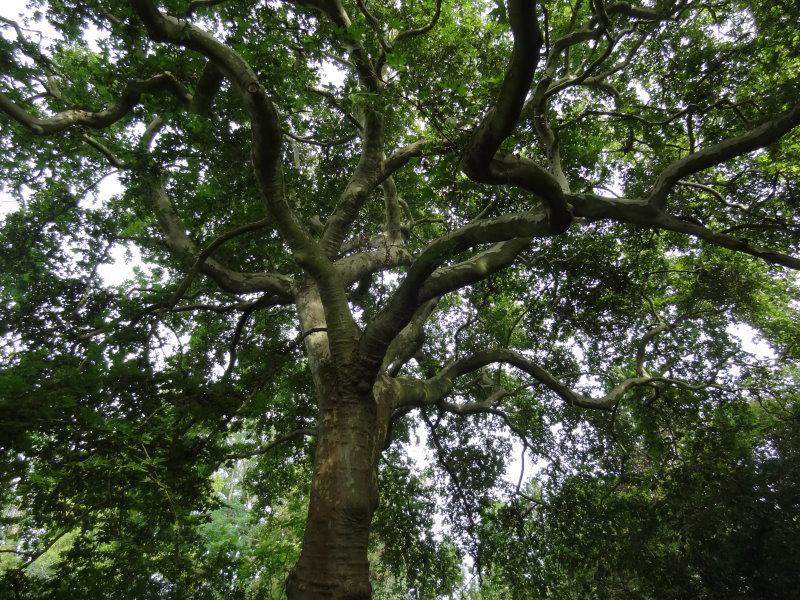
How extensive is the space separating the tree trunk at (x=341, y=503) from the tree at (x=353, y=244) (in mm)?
21

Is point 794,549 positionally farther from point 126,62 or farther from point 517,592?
point 126,62

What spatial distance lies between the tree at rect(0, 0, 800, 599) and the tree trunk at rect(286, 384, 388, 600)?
21mm

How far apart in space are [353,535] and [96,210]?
790 cm

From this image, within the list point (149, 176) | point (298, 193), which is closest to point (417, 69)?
point (298, 193)

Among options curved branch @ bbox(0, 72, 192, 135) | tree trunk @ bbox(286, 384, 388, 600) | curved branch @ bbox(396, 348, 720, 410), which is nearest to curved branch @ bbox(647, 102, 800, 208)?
curved branch @ bbox(396, 348, 720, 410)

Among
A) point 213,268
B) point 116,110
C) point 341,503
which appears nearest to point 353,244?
point 213,268

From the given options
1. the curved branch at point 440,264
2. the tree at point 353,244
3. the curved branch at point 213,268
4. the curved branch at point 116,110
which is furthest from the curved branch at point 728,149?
the curved branch at point 116,110

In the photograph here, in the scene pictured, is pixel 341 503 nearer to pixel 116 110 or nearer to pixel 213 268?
pixel 213 268

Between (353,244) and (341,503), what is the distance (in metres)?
5.13

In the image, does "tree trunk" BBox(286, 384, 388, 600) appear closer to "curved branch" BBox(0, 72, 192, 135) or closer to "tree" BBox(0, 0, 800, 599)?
"tree" BBox(0, 0, 800, 599)

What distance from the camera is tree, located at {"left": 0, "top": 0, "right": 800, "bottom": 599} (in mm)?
3148

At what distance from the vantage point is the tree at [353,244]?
3.15 m

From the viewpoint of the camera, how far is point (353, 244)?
24.9ft

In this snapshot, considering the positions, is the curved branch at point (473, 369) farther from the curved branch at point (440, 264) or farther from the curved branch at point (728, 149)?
the curved branch at point (728, 149)
